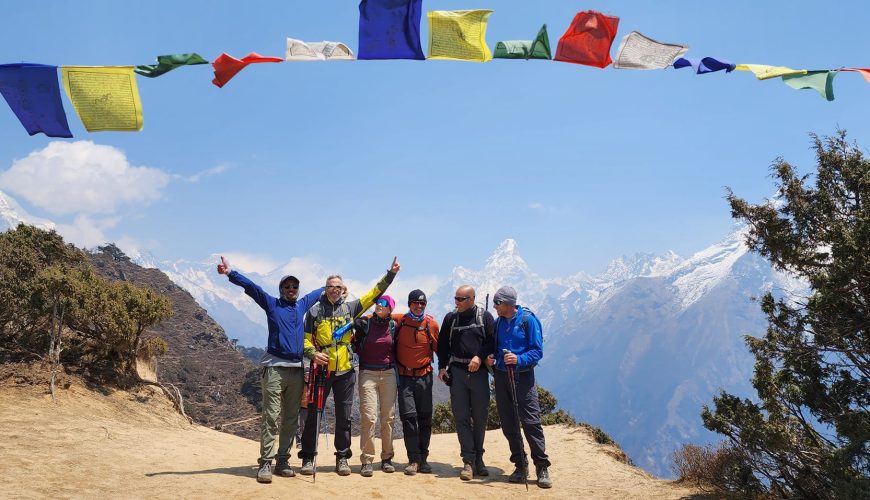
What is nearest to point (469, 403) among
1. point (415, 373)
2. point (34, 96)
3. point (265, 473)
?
point (415, 373)

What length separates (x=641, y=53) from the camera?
8.80 m

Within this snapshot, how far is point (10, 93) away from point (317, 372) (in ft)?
19.5

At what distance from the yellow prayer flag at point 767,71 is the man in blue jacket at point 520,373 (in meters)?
5.07

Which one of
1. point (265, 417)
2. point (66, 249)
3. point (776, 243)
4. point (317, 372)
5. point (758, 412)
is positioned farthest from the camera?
point (66, 249)

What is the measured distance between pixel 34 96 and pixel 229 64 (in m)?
2.75

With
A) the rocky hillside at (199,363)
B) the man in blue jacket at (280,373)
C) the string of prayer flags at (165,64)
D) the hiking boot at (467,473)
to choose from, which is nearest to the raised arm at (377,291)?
the man in blue jacket at (280,373)

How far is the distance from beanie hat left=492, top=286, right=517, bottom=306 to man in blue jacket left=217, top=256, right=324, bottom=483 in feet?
9.20

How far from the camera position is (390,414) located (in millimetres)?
7988

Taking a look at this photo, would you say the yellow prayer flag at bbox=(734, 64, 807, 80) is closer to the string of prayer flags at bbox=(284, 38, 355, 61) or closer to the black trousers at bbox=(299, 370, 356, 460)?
the string of prayer flags at bbox=(284, 38, 355, 61)

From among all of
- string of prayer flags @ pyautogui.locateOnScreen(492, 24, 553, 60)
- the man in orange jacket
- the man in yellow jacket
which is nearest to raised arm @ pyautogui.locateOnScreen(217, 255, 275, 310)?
the man in yellow jacket

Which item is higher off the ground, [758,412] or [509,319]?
[509,319]

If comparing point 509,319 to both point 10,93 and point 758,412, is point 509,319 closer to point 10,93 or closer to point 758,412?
point 758,412

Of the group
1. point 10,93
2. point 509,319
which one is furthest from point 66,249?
point 509,319

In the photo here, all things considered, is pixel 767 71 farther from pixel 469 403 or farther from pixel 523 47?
pixel 469 403
